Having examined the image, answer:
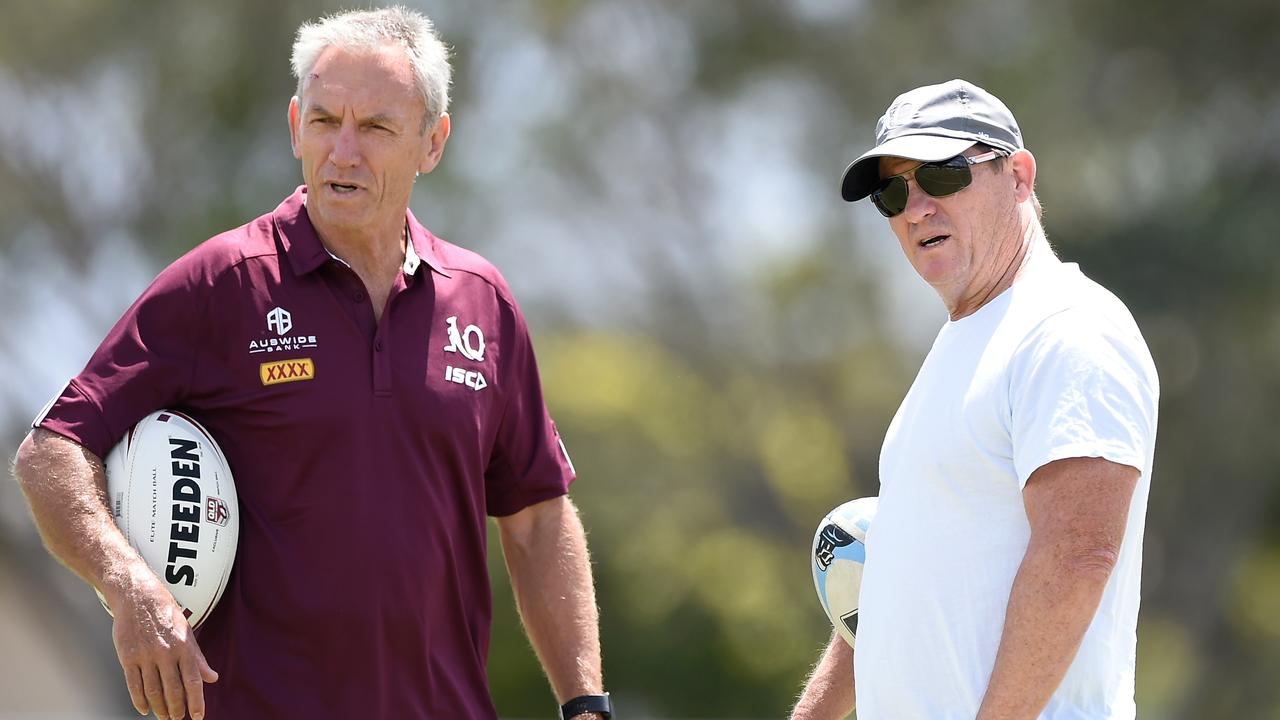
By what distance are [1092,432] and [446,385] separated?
5.41ft

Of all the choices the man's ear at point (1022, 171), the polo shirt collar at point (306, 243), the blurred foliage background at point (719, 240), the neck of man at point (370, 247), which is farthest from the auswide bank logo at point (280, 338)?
the blurred foliage background at point (719, 240)

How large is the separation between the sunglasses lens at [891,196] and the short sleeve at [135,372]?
5.31 feet

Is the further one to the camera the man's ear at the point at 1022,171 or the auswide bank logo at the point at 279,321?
the auswide bank logo at the point at 279,321

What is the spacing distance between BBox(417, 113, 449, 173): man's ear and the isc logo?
541mm

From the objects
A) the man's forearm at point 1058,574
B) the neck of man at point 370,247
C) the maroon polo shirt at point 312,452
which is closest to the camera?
the man's forearm at point 1058,574

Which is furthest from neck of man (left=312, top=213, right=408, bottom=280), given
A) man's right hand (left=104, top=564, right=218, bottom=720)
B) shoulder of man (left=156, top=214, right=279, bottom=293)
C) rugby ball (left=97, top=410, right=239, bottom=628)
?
man's right hand (left=104, top=564, right=218, bottom=720)

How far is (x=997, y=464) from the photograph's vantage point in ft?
10.2

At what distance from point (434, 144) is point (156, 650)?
1.49 meters

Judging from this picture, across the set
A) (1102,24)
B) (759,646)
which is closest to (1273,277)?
(1102,24)

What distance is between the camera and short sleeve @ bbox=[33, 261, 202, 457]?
11.8 feet

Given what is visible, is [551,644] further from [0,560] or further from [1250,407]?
[0,560]

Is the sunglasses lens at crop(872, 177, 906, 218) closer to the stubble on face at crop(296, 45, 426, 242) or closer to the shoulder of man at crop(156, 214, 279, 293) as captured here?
the stubble on face at crop(296, 45, 426, 242)

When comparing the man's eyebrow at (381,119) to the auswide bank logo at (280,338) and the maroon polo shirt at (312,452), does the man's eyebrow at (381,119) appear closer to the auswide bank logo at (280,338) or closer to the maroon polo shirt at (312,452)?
the maroon polo shirt at (312,452)

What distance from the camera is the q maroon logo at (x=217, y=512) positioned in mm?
3625
